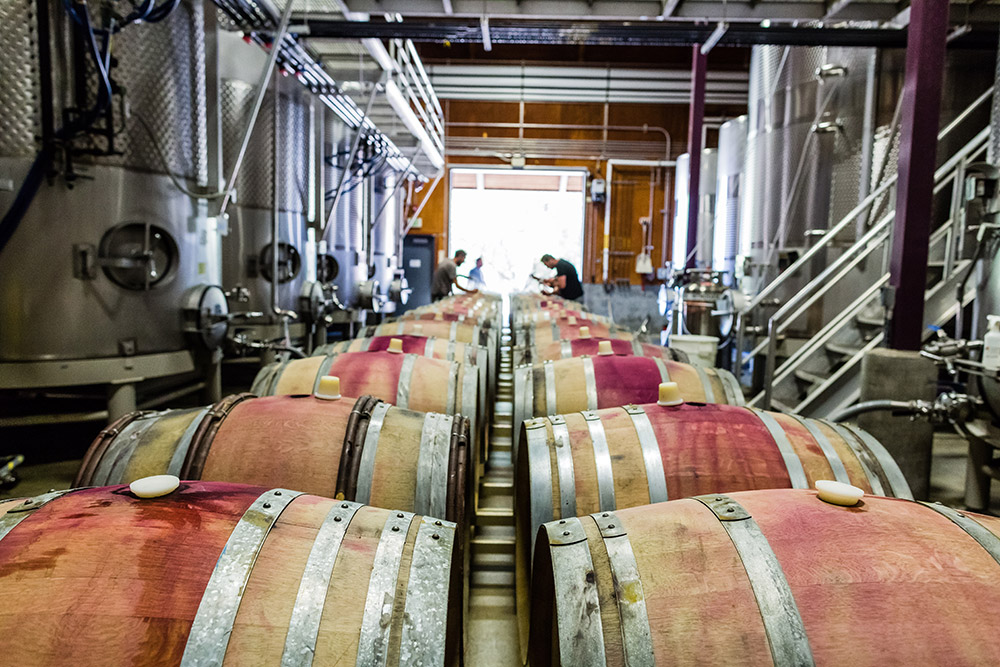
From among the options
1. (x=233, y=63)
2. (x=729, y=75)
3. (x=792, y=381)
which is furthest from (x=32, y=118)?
(x=729, y=75)

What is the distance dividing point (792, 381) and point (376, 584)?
21.2 feet

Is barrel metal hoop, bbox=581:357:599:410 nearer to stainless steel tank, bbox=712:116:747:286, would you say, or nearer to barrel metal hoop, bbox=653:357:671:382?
barrel metal hoop, bbox=653:357:671:382

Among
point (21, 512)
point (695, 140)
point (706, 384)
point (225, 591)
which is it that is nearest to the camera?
point (225, 591)

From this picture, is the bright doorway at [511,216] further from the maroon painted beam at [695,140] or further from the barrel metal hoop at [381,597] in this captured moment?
the barrel metal hoop at [381,597]

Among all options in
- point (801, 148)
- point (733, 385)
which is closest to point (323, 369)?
point (733, 385)

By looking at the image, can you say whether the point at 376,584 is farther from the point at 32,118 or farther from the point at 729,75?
the point at 729,75

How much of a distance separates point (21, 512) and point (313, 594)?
0.67 m

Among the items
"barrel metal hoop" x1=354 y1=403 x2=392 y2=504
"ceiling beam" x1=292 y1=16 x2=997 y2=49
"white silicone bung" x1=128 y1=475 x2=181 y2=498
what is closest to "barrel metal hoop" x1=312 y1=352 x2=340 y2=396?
"barrel metal hoop" x1=354 y1=403 x2=392 y2=504

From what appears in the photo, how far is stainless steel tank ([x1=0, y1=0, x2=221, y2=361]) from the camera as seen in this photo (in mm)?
4230

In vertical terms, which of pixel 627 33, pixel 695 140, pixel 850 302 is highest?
pixel 627 33

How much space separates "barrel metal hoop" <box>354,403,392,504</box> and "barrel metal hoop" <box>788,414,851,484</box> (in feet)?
4.91

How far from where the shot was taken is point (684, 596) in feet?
4.36

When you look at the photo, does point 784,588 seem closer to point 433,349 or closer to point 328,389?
point 328,389

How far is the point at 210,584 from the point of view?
1.28 meters
